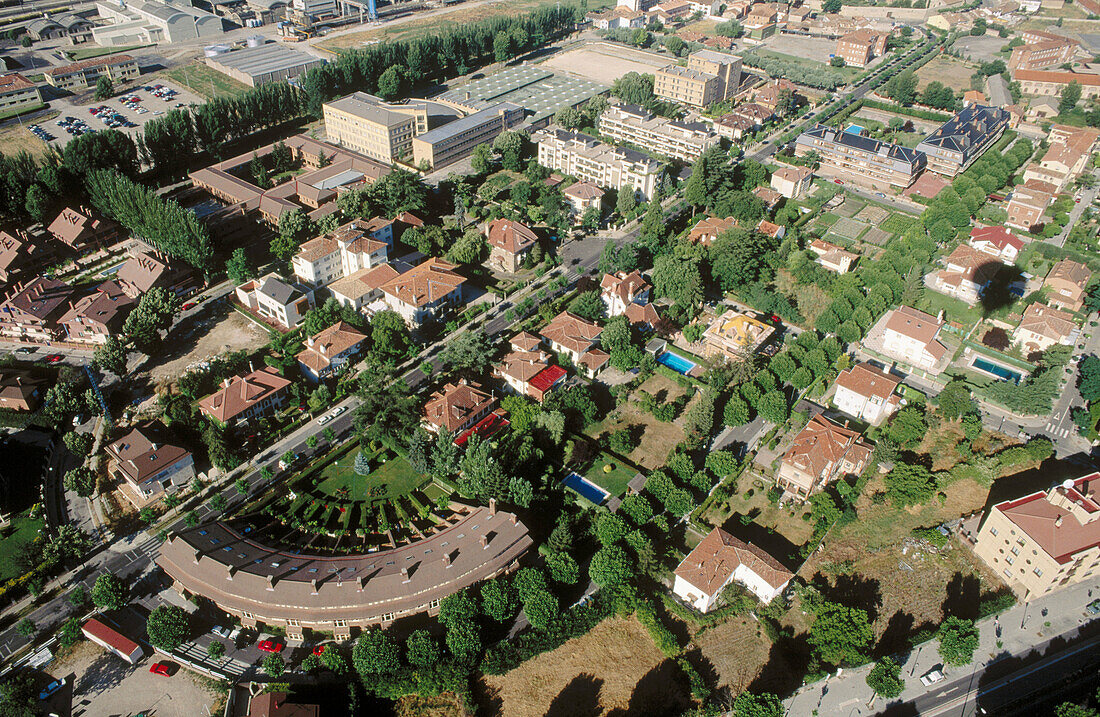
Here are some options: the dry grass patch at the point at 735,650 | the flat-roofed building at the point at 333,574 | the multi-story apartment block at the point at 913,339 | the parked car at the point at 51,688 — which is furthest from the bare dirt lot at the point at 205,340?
the multi-story apartment block at the point at 913,339

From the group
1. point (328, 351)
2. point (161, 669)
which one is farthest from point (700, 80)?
point (161, 669)

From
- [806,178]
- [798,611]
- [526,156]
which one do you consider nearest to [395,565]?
[798,611]

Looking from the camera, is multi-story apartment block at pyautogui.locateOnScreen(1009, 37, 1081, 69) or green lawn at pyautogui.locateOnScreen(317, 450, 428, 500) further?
multi-story apartment block at pyautogui.locateOnScreen(1009, 37, 1081, 69)

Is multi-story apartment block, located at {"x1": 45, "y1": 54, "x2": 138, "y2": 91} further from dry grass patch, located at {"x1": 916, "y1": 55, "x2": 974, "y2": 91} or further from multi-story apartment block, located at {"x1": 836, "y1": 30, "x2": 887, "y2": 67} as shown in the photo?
dry grass patch, located at {"x1": 916, "y1": 55, "x2": 974, "y2": 91}

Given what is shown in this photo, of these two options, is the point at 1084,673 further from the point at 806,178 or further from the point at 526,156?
the point at 526,156

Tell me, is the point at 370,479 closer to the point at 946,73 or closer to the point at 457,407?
the point at 457,407

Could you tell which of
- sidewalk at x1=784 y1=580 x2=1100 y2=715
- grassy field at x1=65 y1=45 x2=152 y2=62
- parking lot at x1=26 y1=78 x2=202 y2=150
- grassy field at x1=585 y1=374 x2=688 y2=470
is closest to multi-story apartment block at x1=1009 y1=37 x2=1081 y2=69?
grassy field at x1=585 y1=374 x2=688 y2=470
